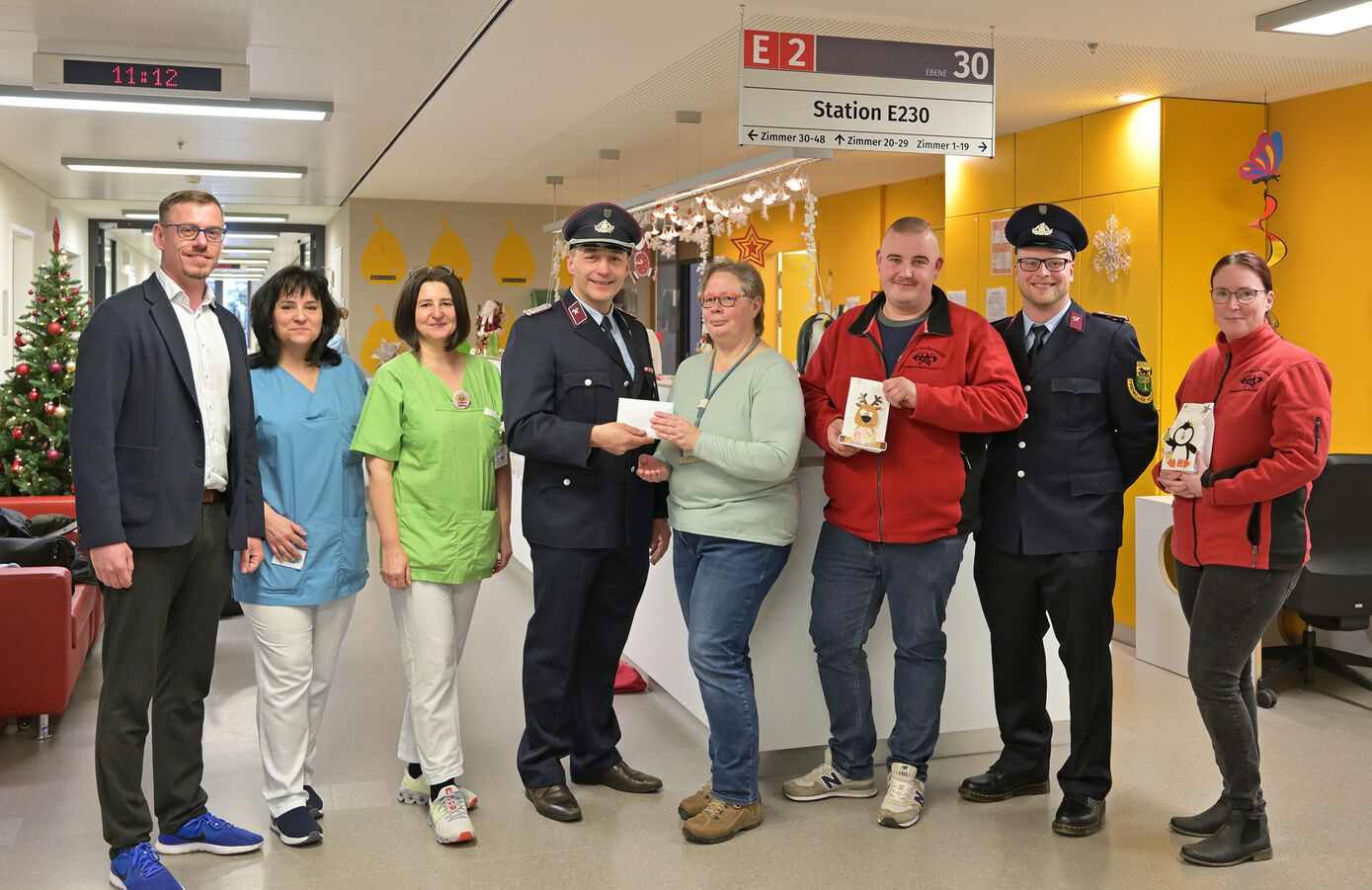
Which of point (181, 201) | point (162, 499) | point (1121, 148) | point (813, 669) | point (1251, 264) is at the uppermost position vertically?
point (1121, 148)

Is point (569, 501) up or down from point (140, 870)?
up

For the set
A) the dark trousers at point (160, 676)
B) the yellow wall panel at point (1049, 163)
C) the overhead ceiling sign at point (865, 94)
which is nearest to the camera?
the dark trousers at point (160, 676)

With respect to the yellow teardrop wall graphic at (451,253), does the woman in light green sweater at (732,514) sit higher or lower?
lower

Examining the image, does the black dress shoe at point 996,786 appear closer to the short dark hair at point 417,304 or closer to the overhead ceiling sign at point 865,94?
the short dark hair at point 417,304

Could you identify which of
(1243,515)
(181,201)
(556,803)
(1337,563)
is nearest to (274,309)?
(181,201)

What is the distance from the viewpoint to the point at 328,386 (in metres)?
3.36

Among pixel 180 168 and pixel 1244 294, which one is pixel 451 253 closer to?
pixel 180 168

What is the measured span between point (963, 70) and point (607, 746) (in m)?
3.19

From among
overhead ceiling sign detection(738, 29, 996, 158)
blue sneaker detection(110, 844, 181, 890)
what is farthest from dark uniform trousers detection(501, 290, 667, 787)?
overhead ceiling sign detection(738, 29, 996, 158)

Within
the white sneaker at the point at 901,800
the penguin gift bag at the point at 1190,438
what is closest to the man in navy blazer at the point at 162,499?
the white sneaker at the point at 901,800

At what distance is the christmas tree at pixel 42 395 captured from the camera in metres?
6.49

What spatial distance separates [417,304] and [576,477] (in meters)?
0.69

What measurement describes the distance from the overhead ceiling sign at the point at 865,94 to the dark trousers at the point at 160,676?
271 centimetres

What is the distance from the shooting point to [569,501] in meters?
3.45
